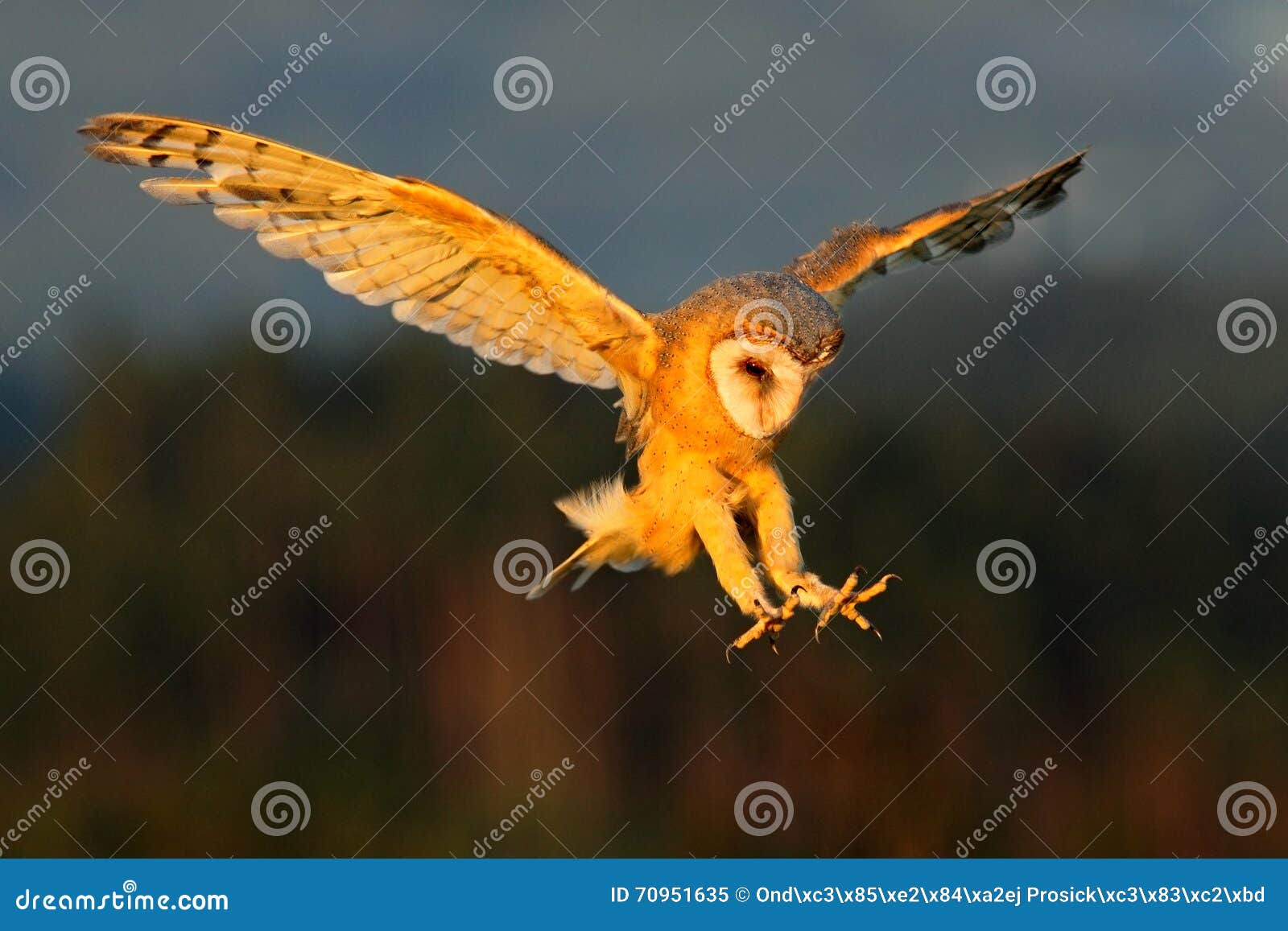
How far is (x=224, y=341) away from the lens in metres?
19.3

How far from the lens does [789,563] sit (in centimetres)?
507

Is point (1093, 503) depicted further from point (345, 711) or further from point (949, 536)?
point (345, 711)

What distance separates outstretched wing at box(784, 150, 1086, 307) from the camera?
5.84 meters

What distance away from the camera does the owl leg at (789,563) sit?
4566 mm

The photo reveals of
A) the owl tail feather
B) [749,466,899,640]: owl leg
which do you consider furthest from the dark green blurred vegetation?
[749,466,899,640]: owl leg

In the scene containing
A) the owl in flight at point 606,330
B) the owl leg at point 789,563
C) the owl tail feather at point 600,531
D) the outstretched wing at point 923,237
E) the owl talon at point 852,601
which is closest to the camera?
the owl talon at point 852,601

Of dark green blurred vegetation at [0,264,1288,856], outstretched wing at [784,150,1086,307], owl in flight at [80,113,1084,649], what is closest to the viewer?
owl in flight at [80,113,1084,649]

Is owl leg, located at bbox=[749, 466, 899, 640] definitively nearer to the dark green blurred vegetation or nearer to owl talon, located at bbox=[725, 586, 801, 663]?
owl talon, located at bbox=[725, 586, 801, 663]

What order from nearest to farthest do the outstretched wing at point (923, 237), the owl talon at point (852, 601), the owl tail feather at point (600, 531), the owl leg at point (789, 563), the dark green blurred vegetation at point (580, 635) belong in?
the owl talon at point (852, 601) → the owl leg at point (789, 563) → the owl tail feather at point (600, 531) → the outstretched wing at point (923, 237) → the dark green blurred vegetation at point (580, 635)

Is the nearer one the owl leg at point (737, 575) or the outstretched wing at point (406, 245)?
A: the outstretched wing at point (406, 245)

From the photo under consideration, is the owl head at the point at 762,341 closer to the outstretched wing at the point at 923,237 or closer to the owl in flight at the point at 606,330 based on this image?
the owl in flight at the point at 606,330

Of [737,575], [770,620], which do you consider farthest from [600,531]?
[770,620]

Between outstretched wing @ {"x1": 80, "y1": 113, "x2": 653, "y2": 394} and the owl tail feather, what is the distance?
0.42 m

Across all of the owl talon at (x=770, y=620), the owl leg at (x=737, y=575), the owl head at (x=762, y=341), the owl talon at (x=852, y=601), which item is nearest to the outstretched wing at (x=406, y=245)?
the owl head at (x=762, y=341)
